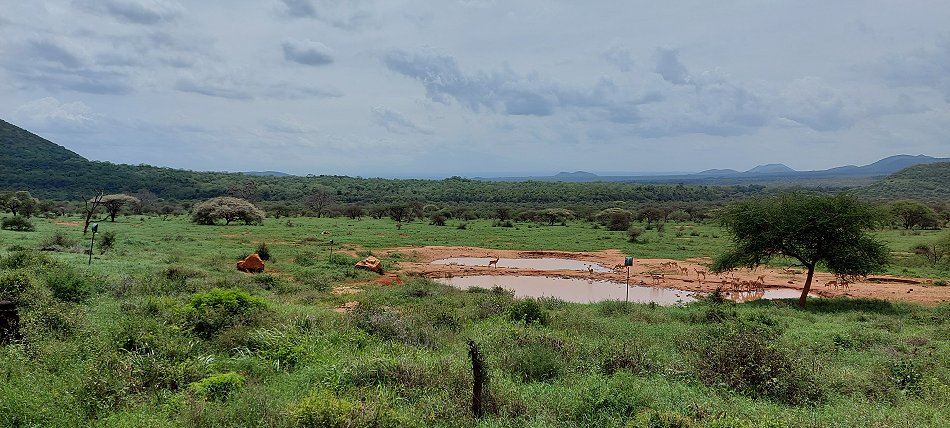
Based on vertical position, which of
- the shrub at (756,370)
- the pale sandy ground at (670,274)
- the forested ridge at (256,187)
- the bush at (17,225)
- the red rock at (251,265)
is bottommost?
the pale sandy ground at (670,274)

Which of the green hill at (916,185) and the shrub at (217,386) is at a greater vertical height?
the green hill at (916,185)

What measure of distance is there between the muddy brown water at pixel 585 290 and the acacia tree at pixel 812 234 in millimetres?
2503

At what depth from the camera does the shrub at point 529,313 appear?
43.0ft

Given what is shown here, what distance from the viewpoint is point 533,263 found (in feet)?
98.1

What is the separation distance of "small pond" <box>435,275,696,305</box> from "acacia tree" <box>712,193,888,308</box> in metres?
2.97

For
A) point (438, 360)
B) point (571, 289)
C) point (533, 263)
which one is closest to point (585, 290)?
point (571, 289)

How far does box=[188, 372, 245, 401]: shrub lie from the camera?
7.25 meters

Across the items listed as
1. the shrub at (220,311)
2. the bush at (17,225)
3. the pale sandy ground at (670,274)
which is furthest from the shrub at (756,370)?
the bush at (17,225)

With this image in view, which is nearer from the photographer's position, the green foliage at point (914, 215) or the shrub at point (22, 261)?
the shrub at point (22, 261)

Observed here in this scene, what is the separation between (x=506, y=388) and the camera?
25.3 ft

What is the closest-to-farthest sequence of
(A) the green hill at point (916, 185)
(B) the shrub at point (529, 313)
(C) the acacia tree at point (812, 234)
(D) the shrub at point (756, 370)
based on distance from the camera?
1. (D) the shrub at point (756, 370)
2. (B) the shrub at point (529, 313)
3. (C) the acacia tree at point (812, 234)
4. (A) the green hill at point (916, 185)

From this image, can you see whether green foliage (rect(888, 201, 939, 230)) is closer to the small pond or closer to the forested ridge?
the small pond

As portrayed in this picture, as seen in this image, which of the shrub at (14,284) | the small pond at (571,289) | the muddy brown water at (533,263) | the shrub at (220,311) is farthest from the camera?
the muddy brown water at (533,263)

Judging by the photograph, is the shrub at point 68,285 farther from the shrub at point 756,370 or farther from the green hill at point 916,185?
the green hill at point 916,185
